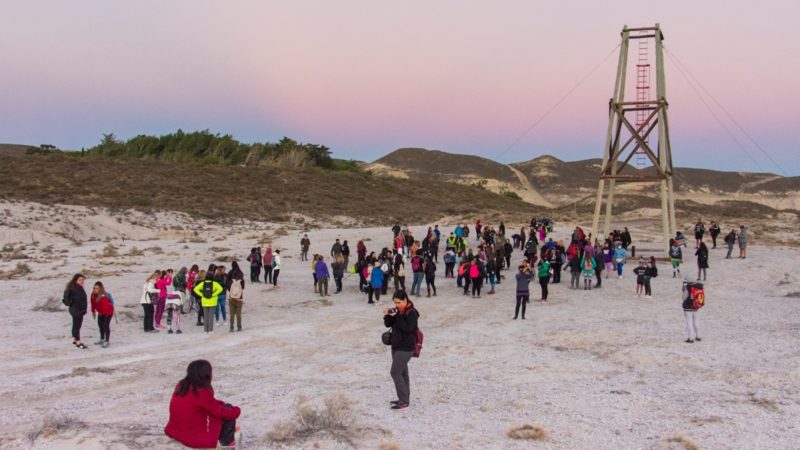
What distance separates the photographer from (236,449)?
6.70 m

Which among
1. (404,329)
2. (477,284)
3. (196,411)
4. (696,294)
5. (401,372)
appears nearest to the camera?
(196,411)

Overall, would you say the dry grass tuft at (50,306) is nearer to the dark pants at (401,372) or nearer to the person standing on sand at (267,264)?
the person standing on sand at (267,264)

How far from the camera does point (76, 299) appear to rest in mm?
12562

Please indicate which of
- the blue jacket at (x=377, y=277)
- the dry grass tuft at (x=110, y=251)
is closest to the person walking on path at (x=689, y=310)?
the blue jacket at (x=377, y=277)

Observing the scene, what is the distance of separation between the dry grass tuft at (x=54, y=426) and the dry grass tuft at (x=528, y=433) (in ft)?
17.8

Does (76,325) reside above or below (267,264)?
below

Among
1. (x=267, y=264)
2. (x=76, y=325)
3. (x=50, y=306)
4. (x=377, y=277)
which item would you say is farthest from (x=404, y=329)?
(x=267, y=264)

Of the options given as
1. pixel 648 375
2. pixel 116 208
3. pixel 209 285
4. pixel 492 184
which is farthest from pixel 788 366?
pixel 492 184

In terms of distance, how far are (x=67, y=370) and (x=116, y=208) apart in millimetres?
36812

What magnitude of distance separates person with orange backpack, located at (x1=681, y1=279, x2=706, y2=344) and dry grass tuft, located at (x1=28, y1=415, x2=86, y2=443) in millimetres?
10995

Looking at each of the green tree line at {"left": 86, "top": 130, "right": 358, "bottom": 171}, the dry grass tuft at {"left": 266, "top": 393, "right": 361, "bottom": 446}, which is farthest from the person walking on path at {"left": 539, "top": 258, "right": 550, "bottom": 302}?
the green tree line at {"left": 86, "top": 130, "right": 358, "bottom": 171}

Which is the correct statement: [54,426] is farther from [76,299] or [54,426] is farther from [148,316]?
[148,316]

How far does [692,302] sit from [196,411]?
10.2m

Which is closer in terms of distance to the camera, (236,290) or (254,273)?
(236,290)
